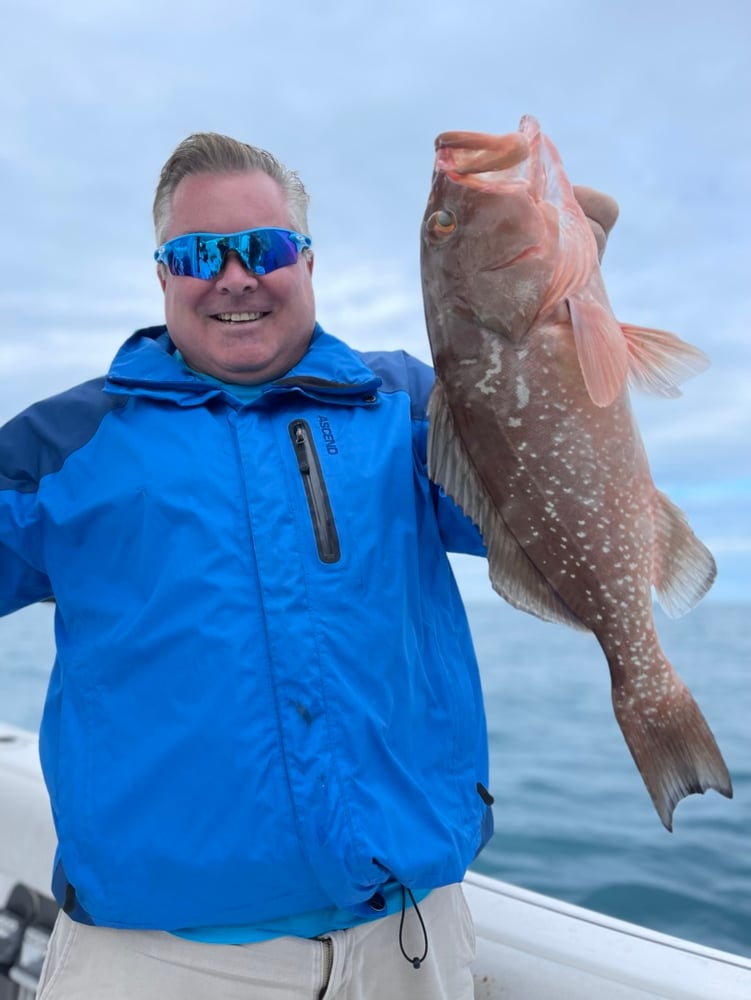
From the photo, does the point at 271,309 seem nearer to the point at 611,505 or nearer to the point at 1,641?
the point at 611,505

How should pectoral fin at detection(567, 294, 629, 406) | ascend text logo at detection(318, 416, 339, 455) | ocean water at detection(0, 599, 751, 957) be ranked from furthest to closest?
ocean water at detection(0, 599, 751, 957) → ascend text logo at detection(318, 416, 339, 455) → pectoral fin at detection(567, 294, 629, 406)

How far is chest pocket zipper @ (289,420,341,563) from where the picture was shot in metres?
2.04

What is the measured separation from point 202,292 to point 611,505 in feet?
3.76

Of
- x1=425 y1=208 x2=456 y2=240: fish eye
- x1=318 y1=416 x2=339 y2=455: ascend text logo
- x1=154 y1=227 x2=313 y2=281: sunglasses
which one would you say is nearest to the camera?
x1=425 y1=208 x2=456 y2=240: fish eye

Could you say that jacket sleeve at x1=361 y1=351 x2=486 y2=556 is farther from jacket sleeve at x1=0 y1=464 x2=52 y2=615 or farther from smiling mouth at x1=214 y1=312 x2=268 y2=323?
jacket sleeve at x1=0 y1=464 x2=52 y2=615

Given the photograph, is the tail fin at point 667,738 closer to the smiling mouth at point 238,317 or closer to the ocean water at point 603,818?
the smiling mouth at point 238,317

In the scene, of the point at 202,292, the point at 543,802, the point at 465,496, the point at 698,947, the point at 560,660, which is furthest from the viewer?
the point at 560,660

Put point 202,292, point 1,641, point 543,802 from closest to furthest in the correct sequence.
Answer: point 202,292, point 543,802, point 1,641

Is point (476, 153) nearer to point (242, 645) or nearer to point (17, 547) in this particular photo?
point (242, 645)

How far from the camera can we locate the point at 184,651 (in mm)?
1964

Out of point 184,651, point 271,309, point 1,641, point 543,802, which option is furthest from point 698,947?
point 1,641

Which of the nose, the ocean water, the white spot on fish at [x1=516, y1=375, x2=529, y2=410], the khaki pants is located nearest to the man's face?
the nose

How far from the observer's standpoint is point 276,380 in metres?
2.31

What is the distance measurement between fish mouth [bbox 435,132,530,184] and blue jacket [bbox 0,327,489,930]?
0.53 m
